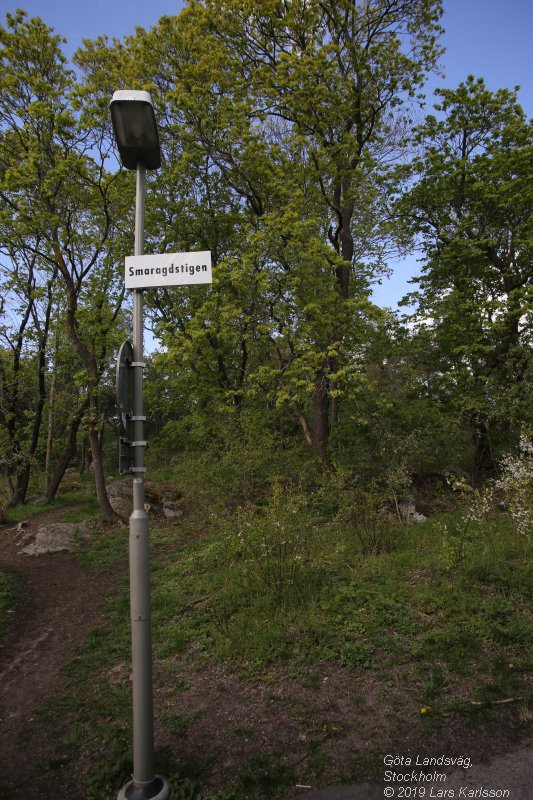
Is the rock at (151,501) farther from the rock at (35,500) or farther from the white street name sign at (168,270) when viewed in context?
the white street name sign at (168,270)

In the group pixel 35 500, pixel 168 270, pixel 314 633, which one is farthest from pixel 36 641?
pixel 35 500

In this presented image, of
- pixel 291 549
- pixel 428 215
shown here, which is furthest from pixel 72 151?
pixel 291 549

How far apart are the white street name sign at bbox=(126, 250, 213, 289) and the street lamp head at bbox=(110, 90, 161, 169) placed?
0.78 metres

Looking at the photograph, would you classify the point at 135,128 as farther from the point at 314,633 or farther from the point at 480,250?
the point at 480,250

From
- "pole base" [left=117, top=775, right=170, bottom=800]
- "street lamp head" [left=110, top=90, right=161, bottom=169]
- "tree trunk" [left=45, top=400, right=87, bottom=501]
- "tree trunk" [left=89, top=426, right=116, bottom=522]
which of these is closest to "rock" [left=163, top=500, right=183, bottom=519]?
"tree trunk" [left=89, top=426, right=116, bottom=522]

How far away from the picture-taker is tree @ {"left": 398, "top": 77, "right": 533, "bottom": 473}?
11.8 m

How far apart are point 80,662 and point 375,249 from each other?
1574 centimetres

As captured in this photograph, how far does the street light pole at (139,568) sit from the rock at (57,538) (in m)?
8.39

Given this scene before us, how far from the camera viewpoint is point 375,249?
17219 mm

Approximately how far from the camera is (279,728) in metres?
3.73

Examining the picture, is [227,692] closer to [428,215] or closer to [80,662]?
[80,662]

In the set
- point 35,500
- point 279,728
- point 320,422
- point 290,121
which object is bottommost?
point 279,728

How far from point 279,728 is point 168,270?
359cm

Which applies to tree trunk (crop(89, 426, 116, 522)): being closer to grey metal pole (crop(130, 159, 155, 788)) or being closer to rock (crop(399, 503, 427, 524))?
rock (crop(399, 503, 427, 524))
